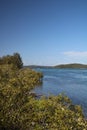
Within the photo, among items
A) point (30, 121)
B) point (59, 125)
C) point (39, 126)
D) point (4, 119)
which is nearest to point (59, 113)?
point (59, 125)

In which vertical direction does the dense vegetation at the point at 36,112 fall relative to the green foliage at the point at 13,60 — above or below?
below

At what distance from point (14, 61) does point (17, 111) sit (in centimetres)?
11496

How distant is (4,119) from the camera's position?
1856cm

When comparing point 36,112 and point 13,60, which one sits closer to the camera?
point 36,112

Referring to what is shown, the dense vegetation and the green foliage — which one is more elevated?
the green foliage

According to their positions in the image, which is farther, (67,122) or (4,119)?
(4,119)

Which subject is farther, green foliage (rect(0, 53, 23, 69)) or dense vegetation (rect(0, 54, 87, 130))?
green foliage (rect(0, 53, 23, 69))

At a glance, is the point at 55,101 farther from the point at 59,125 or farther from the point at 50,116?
the point at 59,125

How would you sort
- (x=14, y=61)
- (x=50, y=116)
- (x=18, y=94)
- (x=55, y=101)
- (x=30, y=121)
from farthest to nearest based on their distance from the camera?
(x=14, y=61) → (x=18, y=94) → (x=30, y=121) → (x=55, y=101) → (x=50, y=116)

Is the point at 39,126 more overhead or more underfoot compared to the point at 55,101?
more underfoot

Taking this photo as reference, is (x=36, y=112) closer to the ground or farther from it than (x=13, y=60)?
closer to the ground

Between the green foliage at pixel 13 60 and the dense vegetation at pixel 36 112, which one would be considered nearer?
the dense vegetation at pixel 36 112

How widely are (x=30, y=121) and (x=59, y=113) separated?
15.6 feet

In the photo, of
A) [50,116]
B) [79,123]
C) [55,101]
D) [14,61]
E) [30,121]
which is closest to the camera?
[79,123]
